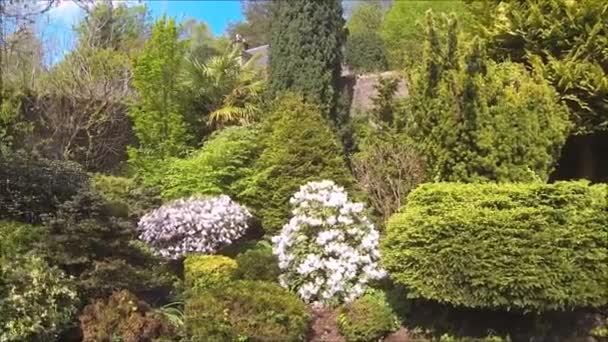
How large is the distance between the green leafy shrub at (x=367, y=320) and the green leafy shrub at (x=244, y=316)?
48 centimetres

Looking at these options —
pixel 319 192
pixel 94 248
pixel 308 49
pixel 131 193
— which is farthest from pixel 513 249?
pixel 308 49

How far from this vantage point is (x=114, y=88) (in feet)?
47.8

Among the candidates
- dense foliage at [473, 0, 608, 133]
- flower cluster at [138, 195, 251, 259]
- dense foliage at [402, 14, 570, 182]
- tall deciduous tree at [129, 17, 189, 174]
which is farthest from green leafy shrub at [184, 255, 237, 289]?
dense foliage at [473, 0, 608, 133]

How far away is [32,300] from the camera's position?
662cm

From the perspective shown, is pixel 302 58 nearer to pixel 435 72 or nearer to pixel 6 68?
pixel 435 72

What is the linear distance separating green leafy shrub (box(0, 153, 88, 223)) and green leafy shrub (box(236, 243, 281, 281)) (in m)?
2.30

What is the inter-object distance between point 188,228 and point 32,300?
2958 mm

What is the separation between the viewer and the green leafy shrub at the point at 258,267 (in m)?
8.45

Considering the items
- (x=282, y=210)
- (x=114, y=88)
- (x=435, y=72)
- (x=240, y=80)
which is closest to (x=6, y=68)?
(x=114, y=88)

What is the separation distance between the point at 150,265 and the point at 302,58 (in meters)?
6.32

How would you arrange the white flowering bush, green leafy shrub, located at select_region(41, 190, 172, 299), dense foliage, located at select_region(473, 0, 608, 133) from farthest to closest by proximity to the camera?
dense foliage, located at select_region(473, 0, 608, 133)
the white flowering bush
green leafy shrub, located at select_region(41, 190, 172, 299)

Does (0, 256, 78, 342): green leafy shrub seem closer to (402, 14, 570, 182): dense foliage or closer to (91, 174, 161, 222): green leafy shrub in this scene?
(91, 174, 161, 222): green leafy shrub

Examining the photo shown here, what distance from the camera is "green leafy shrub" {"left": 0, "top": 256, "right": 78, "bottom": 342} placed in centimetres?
648

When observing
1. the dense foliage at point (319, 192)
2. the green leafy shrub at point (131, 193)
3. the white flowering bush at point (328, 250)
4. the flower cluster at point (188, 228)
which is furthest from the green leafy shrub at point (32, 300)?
the green leafy shrub at point (131, 193)
